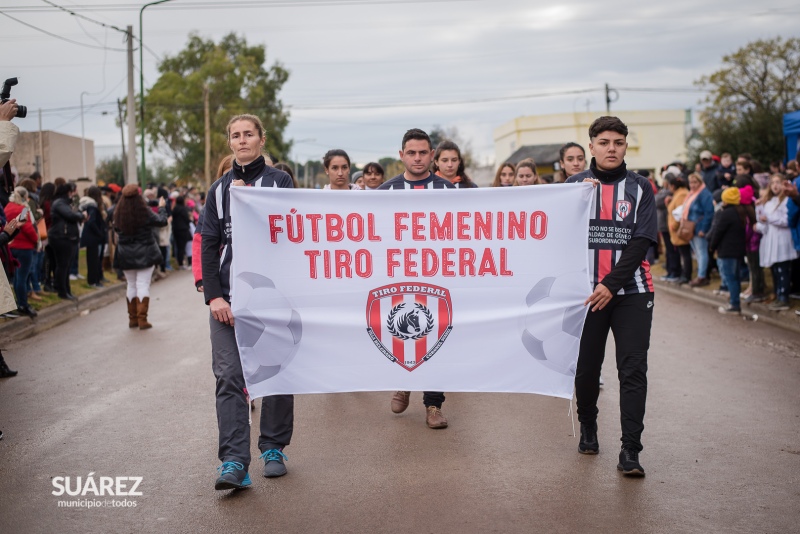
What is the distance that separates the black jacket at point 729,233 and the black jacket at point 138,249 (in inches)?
315

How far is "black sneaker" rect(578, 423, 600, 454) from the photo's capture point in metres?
6.27

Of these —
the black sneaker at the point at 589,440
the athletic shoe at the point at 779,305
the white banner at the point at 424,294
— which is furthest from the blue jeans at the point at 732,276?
the white banner at the point at 424,294

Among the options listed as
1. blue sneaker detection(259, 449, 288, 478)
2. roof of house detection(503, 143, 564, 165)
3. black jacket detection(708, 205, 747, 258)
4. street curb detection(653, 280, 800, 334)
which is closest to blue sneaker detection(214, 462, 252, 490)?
blue sneaker detection(259, 449, 288, 478)

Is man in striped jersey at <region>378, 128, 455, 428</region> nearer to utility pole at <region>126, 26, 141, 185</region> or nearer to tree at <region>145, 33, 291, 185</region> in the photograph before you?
utility pole at <region>126, 26, 141, 185</region>

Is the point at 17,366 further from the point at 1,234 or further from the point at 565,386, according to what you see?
the point at 565,386

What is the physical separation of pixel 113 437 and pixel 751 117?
1126 inches

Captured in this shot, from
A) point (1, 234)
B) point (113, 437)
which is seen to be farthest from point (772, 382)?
point (1, 234)

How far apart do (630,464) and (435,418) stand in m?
1.81

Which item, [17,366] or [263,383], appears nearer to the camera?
[263,383]

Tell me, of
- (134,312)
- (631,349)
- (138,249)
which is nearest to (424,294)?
(631,349)

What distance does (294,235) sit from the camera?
5.96 m

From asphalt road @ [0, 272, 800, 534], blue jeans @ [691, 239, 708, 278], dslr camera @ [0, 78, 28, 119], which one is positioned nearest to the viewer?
asphalt road @ [0, 272, 800, 534]

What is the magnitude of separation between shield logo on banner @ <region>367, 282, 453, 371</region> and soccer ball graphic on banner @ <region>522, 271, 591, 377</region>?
0.56 m

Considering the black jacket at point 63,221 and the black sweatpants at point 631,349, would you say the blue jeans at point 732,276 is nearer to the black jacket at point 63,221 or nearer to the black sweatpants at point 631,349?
the black sweatpants at point 631,349
